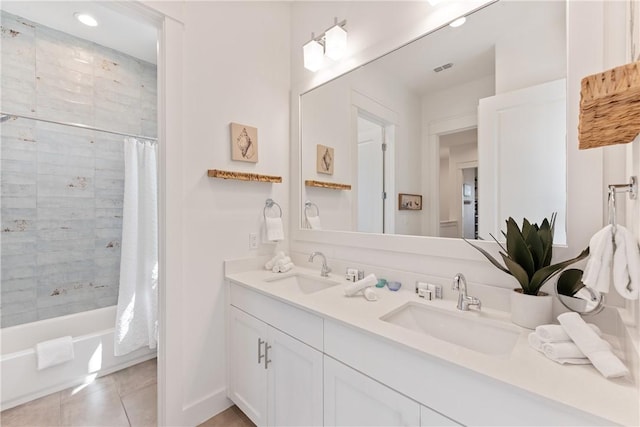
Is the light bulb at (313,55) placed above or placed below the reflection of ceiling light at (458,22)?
above

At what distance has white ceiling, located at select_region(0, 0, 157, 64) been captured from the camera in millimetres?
1869

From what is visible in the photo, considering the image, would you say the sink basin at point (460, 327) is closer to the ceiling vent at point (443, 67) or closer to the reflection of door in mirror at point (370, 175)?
the reflection of door in mirror at point (370, 175)

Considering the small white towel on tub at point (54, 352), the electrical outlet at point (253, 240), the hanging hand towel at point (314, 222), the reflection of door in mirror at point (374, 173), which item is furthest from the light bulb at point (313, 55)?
the small white towel on tub at point (54, 352)

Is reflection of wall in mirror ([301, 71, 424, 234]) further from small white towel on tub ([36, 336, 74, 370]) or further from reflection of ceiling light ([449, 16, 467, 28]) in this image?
small white towel on tub ([36, 336, 74, 370])

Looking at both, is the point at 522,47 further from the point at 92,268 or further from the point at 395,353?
the point at 92,268

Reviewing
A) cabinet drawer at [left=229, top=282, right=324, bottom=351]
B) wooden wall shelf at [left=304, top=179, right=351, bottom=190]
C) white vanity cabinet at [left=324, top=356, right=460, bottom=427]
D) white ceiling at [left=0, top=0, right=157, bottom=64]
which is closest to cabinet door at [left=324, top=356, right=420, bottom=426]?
white vanity cabinet at [left=324, top=356, right=460, bottom=427]

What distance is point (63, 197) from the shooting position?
2213 mm

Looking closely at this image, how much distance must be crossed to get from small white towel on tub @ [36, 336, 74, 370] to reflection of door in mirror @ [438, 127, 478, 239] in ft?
8.32

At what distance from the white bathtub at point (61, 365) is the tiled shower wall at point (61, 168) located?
0.30ft

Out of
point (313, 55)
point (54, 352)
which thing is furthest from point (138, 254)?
point (313, 55)

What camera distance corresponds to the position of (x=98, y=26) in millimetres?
2088

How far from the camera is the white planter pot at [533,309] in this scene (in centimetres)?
89

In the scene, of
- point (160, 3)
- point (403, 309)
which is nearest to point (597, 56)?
point (403, 309)

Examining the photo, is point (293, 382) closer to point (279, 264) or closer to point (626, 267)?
point (279, 264)
